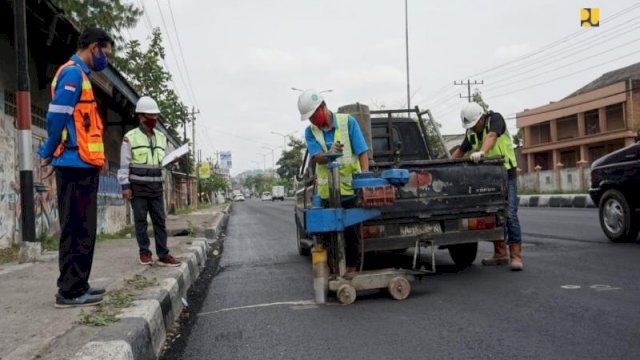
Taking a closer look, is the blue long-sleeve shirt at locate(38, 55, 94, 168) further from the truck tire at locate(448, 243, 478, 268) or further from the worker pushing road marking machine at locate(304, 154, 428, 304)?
the truck tire at locate(448, 243, 478, 268)

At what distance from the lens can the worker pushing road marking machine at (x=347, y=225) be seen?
4.80 m

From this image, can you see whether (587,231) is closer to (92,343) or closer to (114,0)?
(92,343)

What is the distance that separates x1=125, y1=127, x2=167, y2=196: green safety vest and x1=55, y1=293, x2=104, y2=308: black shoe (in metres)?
2.30

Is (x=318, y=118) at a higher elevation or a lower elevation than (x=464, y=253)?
higher

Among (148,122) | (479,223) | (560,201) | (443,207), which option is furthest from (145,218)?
(560,201)

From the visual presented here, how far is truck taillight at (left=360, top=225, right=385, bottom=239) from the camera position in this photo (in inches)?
221

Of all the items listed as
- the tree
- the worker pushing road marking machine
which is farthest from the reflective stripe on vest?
the tree

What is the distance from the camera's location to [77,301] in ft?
13.8

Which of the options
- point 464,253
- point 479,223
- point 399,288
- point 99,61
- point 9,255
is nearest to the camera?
point 99,61

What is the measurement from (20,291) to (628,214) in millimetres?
7605

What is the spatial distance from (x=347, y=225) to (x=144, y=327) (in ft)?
6.44

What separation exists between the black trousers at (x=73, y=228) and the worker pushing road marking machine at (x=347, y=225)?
1.74m

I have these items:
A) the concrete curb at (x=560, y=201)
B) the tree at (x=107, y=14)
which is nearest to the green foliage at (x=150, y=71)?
the tree at (x=107, y=14)

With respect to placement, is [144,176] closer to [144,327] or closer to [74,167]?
[74,167]
